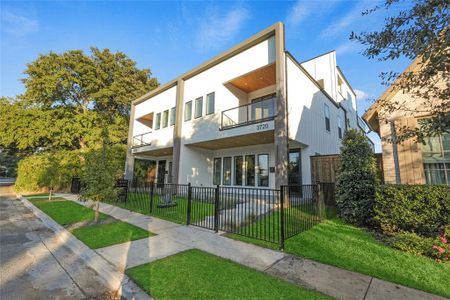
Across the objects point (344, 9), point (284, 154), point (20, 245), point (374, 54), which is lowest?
point (20, 245)

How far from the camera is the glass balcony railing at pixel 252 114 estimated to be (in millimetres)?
10891

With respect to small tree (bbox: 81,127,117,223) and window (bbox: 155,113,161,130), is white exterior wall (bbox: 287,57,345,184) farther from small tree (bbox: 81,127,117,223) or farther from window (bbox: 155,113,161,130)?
window (bbox: 155,113,161,130)

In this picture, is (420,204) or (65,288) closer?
(65,288)

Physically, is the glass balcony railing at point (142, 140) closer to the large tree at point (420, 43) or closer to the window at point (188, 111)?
the window at point (188, 111)

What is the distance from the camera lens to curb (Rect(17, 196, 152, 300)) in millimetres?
3356

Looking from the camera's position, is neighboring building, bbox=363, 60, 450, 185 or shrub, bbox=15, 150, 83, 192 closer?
neighboring building, bbox=363, 60, 450, 185

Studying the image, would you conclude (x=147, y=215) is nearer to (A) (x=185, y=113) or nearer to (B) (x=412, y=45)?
(A) (x=185, y=113)

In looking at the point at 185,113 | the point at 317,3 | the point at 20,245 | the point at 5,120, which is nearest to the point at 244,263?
the point at 20,245

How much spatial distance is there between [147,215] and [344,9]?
36.6 feet

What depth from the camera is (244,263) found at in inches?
174

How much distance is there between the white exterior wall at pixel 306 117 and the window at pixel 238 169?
4108 mm

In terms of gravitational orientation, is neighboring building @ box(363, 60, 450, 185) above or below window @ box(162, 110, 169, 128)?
below

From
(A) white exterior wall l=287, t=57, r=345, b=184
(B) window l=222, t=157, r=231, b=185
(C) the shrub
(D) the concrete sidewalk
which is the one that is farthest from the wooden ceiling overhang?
(C) the shrub

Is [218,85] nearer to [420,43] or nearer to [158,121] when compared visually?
[158,121]
